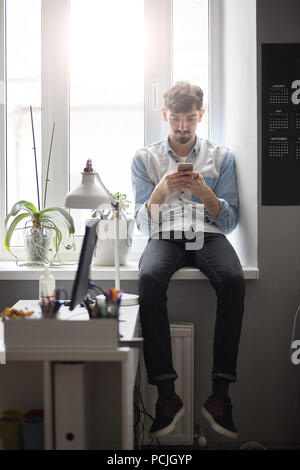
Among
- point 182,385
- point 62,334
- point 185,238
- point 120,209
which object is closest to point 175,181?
point 185,238

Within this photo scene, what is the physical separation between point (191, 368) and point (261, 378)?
34cm

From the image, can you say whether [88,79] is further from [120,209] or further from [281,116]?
[281,116]

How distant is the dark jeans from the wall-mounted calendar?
1.35ft

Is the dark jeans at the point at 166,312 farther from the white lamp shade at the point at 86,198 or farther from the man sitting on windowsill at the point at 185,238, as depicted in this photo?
the white lamp shade at the point at 86,198

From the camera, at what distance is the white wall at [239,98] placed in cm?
240

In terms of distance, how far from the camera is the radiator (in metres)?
2.33

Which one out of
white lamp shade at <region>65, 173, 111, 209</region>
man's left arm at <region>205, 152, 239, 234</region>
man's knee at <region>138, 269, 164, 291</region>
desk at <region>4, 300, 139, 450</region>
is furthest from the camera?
man's left arm at <region>205, 152, 239, 234</region>

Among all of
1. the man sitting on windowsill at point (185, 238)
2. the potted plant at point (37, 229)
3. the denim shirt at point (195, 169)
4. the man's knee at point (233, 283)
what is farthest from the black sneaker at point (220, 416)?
the potted plant at point (37, 229)

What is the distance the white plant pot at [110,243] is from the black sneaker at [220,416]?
0.84m

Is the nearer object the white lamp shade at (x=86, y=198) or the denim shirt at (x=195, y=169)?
the white lamp shade at (x=86, y=198)

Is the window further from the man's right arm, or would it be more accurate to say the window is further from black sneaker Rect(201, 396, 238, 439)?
black sneaker Rect(201, 396, 238, 439)

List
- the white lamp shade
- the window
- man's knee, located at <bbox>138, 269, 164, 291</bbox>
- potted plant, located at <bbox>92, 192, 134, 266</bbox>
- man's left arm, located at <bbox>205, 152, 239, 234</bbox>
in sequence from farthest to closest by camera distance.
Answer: the window < potted plant, located at <bbox>92, 192, 134, 266</bbox> < man's left arm, located at <bbox>205, 152, 239, 234</bbox> < man's knee, located at <bbox>138, 269, 164, 291</bbox> < the white lamp shade

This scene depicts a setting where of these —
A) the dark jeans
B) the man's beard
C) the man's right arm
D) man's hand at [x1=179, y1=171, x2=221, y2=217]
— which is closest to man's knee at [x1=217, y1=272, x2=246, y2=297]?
the dark jeans
